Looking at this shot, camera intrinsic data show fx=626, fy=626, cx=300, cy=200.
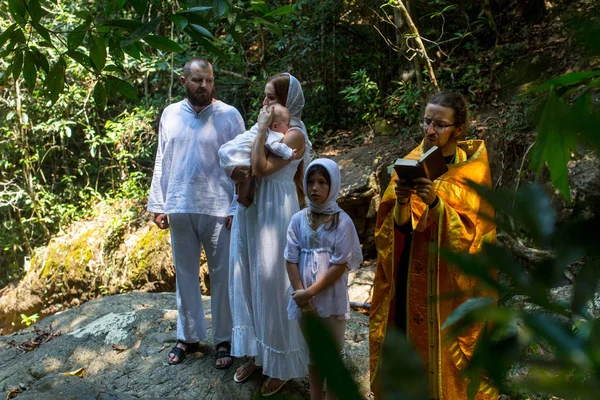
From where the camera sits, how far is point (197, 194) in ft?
13.1

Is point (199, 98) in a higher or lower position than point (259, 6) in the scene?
lower

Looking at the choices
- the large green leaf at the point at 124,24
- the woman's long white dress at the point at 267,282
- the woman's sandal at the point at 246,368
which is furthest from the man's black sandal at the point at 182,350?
the large green leaf at the point at 124,24

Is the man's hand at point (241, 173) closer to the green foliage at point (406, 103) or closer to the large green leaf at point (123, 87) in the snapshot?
the large green leaf at point (123, 87)

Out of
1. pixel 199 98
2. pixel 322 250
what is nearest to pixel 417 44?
pixel 199 98

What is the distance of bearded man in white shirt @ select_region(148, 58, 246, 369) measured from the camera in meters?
3.99

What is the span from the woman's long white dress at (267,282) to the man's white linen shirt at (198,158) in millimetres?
360

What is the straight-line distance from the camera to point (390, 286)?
3.05 m

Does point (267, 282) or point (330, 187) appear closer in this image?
point (330, 187)

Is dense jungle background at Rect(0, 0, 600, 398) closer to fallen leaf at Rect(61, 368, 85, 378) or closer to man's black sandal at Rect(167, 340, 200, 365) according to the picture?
man's black sandal at Rect(167, 340, 200, 365)

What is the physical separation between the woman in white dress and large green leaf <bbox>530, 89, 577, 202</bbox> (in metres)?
2.86

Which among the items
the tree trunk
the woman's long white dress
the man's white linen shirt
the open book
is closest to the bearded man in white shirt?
the man's white linen shirt

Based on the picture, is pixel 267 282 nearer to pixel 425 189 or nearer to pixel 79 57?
pixel 425 189

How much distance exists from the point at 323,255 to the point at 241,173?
662mm

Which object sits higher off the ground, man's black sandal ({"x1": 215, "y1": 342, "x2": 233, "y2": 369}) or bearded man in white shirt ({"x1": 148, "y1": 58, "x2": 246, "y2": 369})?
bearded man in white shirt ({"x1": 148, "y1": 58, "x2": 246, "y2": 369})
